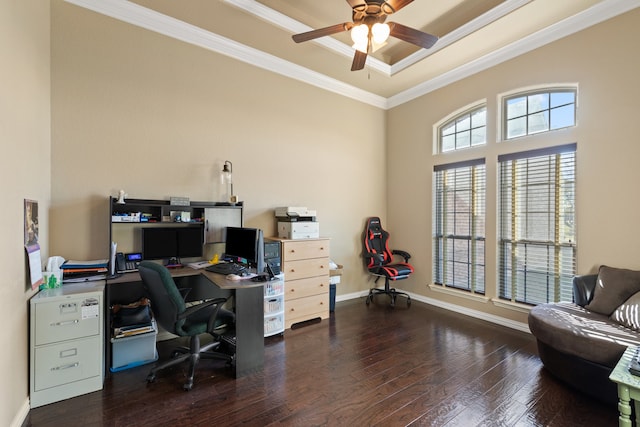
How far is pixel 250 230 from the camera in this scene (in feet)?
10.2

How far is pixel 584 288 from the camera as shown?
2.81 metres

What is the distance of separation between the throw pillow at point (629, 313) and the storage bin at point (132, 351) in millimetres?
4056

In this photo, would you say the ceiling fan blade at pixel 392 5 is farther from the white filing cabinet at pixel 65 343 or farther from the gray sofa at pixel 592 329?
the white filing cabinet at pixel 65 343

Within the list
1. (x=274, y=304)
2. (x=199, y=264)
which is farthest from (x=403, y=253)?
(x=199, y=264)

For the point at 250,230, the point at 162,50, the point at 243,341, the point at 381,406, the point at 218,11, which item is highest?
the point at 218,11

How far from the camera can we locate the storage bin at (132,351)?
2535mm

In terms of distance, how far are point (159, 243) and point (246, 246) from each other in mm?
896

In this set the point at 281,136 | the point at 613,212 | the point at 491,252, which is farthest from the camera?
the point at 281,136

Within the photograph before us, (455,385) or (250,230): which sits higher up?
(250,230)

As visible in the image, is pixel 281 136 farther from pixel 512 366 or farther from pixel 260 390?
pixel 512 366

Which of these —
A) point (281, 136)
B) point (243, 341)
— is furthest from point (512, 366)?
point (281, 136)

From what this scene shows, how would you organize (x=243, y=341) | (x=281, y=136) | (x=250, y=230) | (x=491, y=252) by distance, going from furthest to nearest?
(x=281, y=136) < (x=491, y=252) < (x=250, y=230) < (x=243, y=341)

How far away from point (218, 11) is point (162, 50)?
777 mm

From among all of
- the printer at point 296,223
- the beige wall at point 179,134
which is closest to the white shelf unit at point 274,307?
the printer at point 296,223
